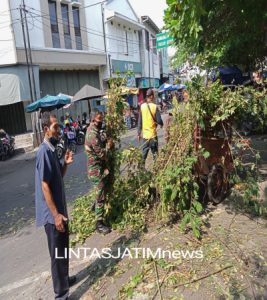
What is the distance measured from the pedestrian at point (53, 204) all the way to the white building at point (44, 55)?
42.2 ft

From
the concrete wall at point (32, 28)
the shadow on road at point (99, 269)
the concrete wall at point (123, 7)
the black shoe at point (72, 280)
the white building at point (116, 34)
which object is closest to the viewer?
the shadow on road at point (99, 269)

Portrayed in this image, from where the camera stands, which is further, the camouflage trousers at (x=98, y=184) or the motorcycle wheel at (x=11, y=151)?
the motorcycle wheel at (x=11, y=151)

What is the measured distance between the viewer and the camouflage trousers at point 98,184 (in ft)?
15.4

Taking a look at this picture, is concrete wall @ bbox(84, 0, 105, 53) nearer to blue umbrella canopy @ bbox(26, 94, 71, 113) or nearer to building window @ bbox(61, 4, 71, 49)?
building window @ bbox(61, 4, 71, 49)

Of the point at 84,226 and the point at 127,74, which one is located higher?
the point at 127,74

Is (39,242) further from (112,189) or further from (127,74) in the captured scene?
(127,74)

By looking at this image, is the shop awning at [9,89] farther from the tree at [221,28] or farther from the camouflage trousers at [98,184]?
the camouflage trousers at [98,184]

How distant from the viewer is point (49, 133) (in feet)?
11.1

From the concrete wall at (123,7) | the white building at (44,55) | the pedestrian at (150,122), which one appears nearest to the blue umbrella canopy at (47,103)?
the white building at (44,55)

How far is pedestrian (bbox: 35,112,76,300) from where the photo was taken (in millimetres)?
3205

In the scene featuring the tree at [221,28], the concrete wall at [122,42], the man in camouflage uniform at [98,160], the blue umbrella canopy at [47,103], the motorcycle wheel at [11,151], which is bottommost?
the motorcycle wheel at [11,151]

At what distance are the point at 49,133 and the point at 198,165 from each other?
7.28 feet

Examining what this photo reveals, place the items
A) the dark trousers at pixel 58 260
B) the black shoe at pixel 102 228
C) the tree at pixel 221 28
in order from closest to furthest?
the dark trousers at pixel 58 260 → the tree at pixel 221 28 → the black shoe at pixel 102 228

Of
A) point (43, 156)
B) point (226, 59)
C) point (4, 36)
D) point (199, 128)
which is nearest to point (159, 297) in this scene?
point (43, 156)
